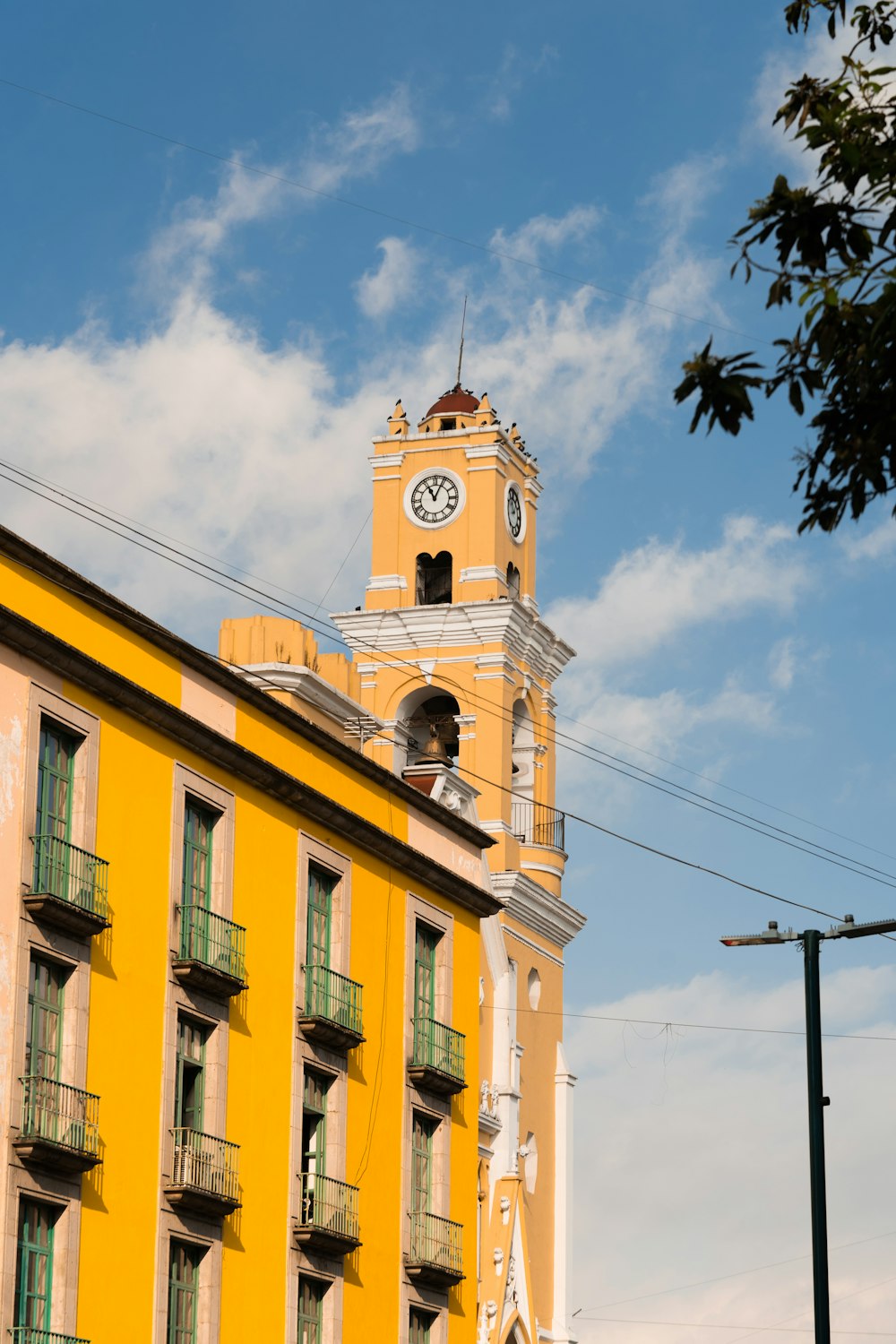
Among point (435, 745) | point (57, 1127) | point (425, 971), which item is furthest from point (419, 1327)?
point (435, 745)

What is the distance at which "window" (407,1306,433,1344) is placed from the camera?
38875 mm

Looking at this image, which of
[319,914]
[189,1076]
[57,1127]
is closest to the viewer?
[57,1127]

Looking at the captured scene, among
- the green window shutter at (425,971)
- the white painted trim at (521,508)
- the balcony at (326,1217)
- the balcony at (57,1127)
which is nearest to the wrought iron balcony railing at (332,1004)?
the balcony at (326,1217)

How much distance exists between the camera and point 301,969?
36375mm

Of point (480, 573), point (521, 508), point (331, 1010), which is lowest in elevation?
point (331, 1010)

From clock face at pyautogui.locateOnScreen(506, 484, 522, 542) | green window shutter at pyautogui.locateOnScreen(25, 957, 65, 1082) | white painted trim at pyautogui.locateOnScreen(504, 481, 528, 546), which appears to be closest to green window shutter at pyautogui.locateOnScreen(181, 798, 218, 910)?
green window shutter at pyautogui.locateOnScreen(25, 957, 65, 1082)

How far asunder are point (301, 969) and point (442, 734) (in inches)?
1381

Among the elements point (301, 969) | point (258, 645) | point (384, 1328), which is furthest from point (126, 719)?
point (258, 645)

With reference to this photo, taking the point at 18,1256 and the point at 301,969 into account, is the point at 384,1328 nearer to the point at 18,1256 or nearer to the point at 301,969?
the point at 301,969

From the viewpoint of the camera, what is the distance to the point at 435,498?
7231 centimetres

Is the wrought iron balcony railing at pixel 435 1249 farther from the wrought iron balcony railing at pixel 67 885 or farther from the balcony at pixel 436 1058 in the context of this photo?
the wrought iron balcony railing at pixel 67 885

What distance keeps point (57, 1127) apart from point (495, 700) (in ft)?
131

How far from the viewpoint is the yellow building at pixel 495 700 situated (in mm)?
66938

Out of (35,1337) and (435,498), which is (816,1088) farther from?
(435,498)
